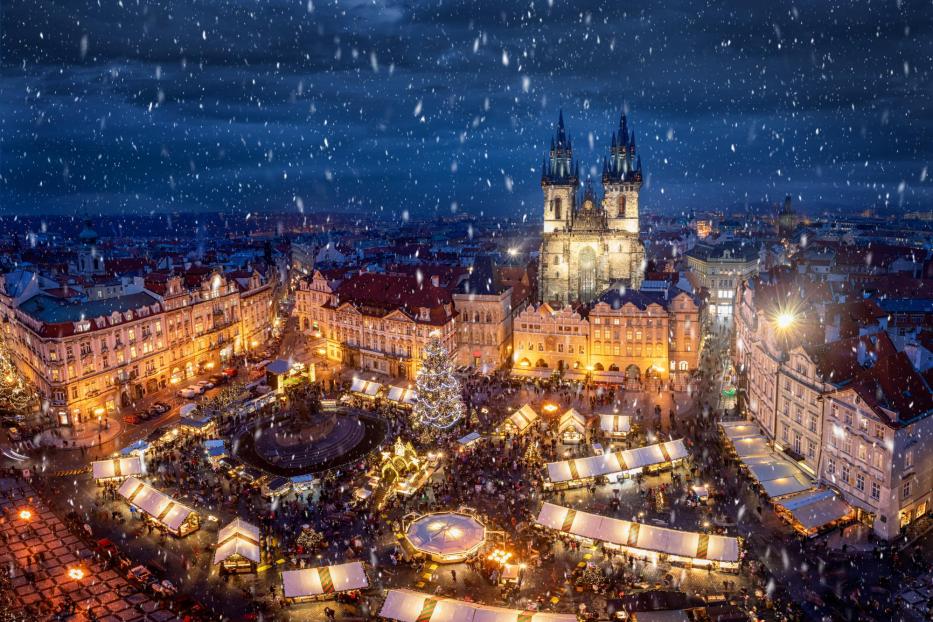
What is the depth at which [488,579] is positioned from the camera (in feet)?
113

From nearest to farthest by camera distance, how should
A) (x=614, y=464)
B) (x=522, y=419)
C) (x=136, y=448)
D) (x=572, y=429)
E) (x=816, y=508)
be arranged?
(x=816, y=508), (x=614, y=464), (x=136, y=448), (x=572, y=429), (x=522, y=419)

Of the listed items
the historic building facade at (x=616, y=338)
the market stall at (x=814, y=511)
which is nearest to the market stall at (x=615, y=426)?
the market stall at (x=814, y=511)

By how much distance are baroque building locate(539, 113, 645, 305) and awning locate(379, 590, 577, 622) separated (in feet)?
199

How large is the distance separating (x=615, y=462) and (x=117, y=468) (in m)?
34.7

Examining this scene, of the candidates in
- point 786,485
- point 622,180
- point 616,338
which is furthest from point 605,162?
point 786,485

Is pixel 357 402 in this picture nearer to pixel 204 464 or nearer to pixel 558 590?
pixel 204 464

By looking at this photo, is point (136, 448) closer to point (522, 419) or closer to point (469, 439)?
point (469, 439)

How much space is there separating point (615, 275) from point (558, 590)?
60.7 meters

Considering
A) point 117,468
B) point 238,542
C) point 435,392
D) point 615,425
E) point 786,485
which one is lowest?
point 615,425

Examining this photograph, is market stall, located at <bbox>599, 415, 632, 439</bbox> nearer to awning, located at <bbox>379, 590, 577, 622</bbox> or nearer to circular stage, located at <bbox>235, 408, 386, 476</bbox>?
circular stage, located at <bbox>235, 408, 386, 476</bbox>

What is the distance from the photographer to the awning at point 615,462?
44.4 meters

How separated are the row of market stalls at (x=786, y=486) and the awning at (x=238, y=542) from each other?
30977mm

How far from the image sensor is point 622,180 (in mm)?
92625

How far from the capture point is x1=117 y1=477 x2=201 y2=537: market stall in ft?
128
